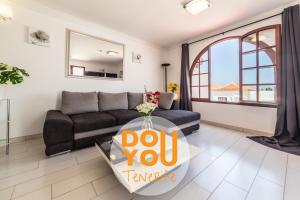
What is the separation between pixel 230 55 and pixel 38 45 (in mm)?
4071

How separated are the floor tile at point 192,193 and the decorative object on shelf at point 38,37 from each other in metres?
3.16

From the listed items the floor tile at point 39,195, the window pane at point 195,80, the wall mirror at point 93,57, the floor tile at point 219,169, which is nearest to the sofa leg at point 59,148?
the floor tile at point 39,195

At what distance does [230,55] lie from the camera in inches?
127

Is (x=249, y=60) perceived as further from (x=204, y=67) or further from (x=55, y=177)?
(x=55, y=177)

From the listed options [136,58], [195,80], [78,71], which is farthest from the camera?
[195,80]

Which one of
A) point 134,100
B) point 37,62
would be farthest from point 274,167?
point 37,62

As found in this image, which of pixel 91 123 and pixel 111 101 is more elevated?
pixel 111 101

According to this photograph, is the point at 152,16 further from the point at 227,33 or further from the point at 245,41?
the point at 245,41

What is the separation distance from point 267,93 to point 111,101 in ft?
10.6

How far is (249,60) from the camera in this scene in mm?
2869

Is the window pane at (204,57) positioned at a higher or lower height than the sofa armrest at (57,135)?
higher

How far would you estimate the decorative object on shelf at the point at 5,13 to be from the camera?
6.62ft

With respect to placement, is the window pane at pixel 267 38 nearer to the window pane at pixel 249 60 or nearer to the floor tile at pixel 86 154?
the window pane at pixel 249 60
